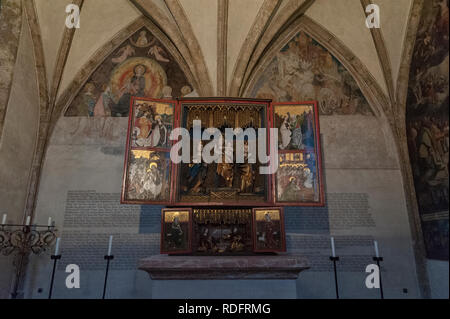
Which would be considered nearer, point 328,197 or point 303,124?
point 303,124

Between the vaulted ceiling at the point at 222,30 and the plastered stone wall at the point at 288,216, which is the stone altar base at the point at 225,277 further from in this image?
the vaulted ceiling at the point at 222,30

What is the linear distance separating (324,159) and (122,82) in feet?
22.3

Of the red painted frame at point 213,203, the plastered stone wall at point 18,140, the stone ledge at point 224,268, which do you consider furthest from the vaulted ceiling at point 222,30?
the stone ledge at point 224,268

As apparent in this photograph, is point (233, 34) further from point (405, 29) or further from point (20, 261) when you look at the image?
point (20, 261)

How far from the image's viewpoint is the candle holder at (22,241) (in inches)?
297

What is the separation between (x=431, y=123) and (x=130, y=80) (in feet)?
28.2

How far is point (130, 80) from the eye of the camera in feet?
32.3

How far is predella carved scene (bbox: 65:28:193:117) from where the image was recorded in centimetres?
962

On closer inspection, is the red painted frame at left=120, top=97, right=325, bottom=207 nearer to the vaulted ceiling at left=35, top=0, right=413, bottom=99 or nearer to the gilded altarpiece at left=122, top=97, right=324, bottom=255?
the gilded altarpiece at left=122, top=97, right=324, bottom=255

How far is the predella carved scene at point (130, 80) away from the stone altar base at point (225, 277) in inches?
237

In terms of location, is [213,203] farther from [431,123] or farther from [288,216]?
[431,123]

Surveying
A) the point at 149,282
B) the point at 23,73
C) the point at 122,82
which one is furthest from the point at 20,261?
the point at 122,82

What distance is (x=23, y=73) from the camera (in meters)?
8.17

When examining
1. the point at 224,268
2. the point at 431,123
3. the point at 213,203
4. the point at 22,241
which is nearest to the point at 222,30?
the point at 213,203
